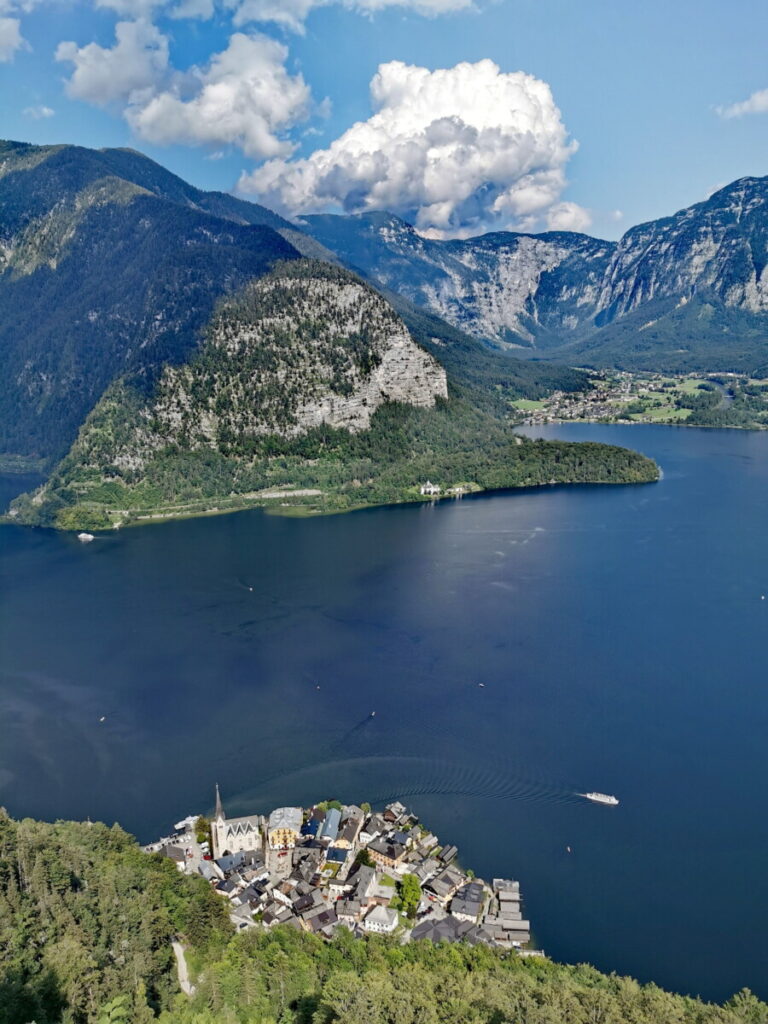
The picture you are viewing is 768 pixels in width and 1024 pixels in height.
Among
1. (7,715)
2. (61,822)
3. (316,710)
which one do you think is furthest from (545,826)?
(7,715)

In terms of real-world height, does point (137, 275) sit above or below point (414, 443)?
above

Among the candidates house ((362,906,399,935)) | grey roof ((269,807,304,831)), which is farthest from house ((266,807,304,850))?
house ((362,906,399,935))

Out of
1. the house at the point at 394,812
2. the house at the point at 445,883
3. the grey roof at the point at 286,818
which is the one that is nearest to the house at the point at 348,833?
the house at the point at 394,812

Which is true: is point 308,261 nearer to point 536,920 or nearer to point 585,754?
point 585,754

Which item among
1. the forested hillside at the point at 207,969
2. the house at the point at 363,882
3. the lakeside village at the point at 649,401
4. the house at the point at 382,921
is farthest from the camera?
the lakeside village at the point at 649,401

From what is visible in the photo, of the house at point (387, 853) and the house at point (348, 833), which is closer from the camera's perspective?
the house at point (387, 853)

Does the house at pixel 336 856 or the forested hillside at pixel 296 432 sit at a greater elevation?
the forested hillside at pixel 296 432

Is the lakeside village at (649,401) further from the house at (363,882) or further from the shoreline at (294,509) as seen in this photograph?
the house at (363,882)

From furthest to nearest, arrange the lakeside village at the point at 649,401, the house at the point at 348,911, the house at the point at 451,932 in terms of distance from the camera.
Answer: the lakeside village at the point at 649,401
the house at the point at 348,911
the house at the point at 451,932
